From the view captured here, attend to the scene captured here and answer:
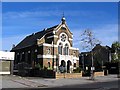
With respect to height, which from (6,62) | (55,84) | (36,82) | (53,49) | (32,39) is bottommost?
(55,84)

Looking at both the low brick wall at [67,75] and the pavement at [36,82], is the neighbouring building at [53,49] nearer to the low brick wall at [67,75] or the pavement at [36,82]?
the low brick wall at [67,75]

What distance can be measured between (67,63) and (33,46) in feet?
34.4

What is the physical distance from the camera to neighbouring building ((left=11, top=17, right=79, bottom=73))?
70700 mm

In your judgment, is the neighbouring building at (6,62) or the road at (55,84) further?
the neighbouring building at (6,62)

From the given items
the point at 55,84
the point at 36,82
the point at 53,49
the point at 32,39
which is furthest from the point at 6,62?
the point at 32,39

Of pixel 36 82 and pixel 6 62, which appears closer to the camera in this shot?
pixel 36 82

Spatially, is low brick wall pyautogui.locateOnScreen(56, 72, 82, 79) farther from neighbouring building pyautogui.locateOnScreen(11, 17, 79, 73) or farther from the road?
neighbouring building pyautogui.locateOnScreen(11, 17, 79, 73)

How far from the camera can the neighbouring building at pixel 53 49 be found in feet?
232

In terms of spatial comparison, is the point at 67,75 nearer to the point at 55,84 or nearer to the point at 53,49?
the point at 55,84

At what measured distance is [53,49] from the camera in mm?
72438

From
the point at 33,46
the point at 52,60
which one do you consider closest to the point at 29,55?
the point at 33,46

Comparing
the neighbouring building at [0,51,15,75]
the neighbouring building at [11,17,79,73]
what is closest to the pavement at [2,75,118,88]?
the neighbouring building at [0,51,15,75]

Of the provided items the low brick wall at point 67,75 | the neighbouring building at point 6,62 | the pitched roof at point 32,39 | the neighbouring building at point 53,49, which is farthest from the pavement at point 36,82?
the pitched roof at point 32,39

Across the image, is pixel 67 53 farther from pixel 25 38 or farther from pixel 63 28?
pixel 25 38
